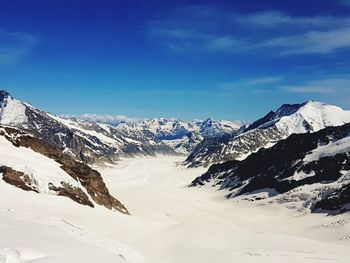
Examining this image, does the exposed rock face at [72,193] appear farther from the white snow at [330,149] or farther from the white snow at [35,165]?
the white snow at [330,149]

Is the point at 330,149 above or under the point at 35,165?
above

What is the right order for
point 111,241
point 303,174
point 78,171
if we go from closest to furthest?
point 111,241 → point 78,171 → point 303,174

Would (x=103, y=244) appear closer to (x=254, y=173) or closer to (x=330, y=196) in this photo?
(x=330, y=196)

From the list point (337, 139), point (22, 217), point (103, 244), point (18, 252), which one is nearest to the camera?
point (18, 252)

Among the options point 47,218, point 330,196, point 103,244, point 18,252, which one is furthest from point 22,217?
point 330,196

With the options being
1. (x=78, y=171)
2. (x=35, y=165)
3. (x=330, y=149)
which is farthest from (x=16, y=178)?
(x=330, y=149)

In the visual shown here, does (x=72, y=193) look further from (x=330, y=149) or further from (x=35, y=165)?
(x=330, y=149)

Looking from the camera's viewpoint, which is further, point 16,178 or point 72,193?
point 72,193

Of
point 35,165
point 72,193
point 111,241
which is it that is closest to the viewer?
point 111,241
